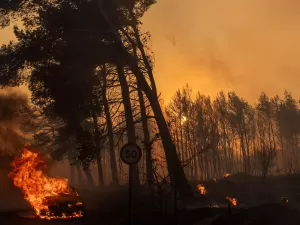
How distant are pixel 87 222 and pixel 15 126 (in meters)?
43.2

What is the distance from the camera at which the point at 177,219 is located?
15.2 m

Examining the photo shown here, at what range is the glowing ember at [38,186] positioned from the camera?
1845 cm

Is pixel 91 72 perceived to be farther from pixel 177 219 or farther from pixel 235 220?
pixel 235 220

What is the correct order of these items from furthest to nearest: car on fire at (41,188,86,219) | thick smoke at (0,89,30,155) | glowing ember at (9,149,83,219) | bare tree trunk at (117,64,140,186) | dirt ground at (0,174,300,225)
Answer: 1. thick smoke at (0,89,30,155)
2. bare tree trunk at (117,64,140,186)
3. glowing ember at (9,149,83,219)
4. car on fire at (41,188,86,219)
5. dirt ground at (0,174,300,225)

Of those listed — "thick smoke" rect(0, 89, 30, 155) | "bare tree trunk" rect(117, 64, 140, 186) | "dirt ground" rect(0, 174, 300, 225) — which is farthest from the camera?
"thick smoke" rect(0, 89, 30, 155)

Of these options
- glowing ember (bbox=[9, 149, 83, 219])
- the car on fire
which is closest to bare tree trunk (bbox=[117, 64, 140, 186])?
glowing ember (bbox=[9, 149, 83, 219])

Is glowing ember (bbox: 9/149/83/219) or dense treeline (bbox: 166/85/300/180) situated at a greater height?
dense treeline (bbox: 166/85/300/180)

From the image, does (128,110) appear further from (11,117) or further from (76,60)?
(11,117)

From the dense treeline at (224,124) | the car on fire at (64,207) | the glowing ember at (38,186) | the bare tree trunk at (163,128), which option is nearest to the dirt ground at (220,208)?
the car on fire at (64,207)

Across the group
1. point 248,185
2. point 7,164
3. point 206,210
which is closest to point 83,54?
point 206,210

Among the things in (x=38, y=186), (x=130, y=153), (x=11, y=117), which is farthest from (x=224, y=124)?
(x=130, y=153)

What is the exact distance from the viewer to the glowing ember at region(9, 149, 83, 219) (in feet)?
60.5

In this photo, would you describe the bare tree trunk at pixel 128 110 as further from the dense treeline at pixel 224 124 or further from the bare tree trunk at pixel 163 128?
the dense treeline at pixel 224 124

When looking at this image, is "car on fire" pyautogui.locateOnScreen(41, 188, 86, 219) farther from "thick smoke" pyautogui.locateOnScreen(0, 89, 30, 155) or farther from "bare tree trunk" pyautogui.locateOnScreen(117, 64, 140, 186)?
"thick smoke" pyautogui.locateOnScreen(0, 89, 30, 155)
